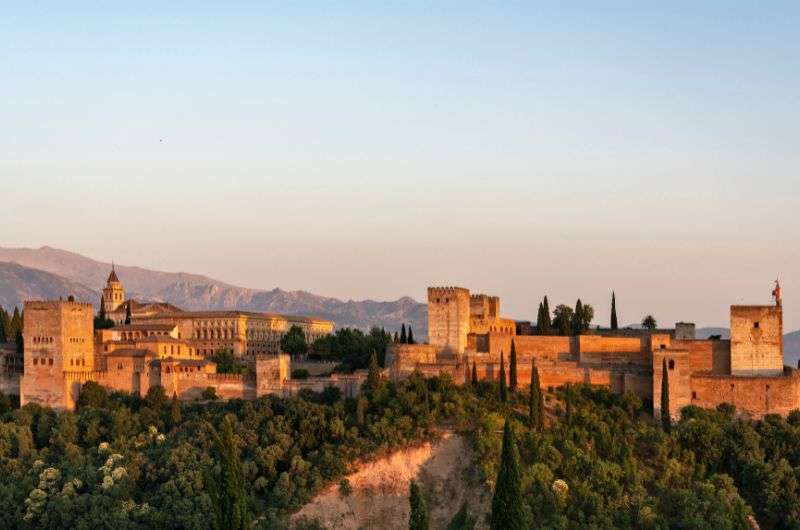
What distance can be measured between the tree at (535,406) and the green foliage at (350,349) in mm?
12104

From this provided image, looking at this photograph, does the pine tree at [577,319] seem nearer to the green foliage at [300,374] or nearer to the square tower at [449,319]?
the square tower at [449,319]

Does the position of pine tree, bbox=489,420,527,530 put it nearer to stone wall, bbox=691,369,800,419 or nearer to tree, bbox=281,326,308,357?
stone wall, bbox=691,369,800,419

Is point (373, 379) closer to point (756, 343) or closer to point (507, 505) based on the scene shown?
point (756, 343)

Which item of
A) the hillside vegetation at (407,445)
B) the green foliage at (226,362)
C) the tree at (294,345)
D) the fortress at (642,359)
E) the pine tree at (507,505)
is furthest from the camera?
the tree at (294,345)

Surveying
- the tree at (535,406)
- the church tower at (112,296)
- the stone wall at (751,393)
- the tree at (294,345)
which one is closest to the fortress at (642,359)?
the stone wall at (751,393)

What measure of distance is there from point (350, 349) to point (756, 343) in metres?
20.8

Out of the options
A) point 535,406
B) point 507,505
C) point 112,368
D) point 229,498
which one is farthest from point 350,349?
point 507,505

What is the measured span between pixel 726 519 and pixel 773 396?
9.71 metres

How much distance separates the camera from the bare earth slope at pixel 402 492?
1960 inches

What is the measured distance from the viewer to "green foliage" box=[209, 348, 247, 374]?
6253 cm

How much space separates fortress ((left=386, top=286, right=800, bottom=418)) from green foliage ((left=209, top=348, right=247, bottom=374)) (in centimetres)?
824

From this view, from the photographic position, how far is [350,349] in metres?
68.2

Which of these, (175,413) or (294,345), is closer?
(175,413)

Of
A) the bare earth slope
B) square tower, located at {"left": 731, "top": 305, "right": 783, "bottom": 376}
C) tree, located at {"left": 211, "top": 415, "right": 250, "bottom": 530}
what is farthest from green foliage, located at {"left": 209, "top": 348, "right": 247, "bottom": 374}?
tree, located at {"left": 211, "top": 415, "right": 250, "bottom": 530}
